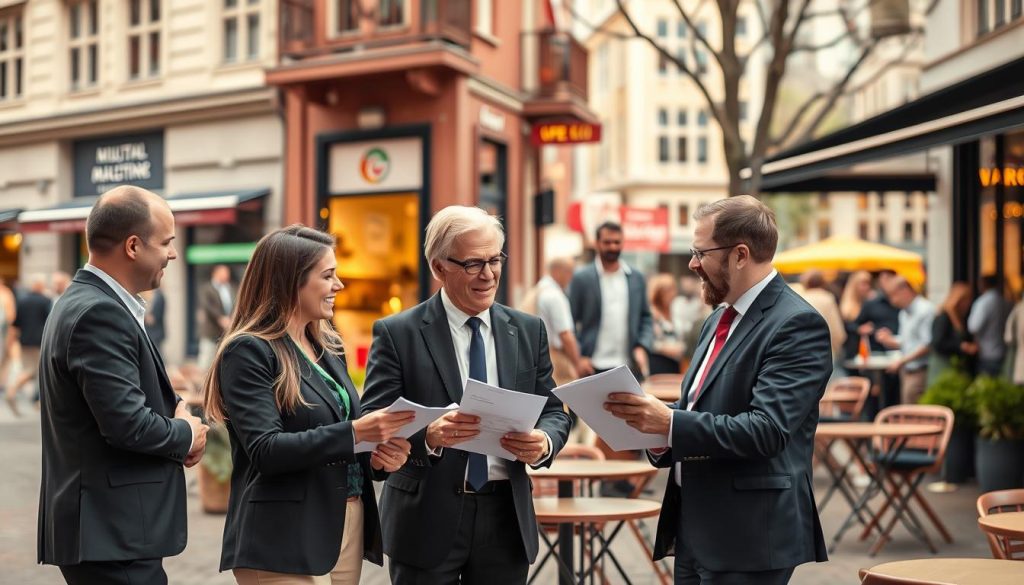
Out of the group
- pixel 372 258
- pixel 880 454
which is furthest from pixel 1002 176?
pixel 372 258

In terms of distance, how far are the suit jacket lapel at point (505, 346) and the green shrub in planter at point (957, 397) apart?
25.9 ft

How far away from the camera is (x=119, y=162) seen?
2109 centimetres

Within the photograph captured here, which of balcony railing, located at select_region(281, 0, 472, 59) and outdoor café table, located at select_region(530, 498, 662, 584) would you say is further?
balcony railing, located at select_region(281, 0, 472, 59)

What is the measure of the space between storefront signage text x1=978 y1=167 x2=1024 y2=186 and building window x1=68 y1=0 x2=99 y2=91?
15.9 meters

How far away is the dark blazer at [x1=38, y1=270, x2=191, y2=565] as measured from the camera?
3318 millimetres

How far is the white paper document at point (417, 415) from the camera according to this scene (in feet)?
10.7

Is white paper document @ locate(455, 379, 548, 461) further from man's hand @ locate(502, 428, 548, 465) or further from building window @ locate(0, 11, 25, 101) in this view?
building window @ locate(0, 11, 25, 101)

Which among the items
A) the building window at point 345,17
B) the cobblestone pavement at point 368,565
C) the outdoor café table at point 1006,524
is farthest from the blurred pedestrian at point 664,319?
the outdoor café table at point 1006,524

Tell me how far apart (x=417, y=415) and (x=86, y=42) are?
2049cm

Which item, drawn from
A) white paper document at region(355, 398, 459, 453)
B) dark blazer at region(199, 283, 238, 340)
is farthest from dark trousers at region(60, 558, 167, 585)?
dark blazer at region(199, 283, 238, 340)

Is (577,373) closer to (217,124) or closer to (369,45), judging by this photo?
(369,45)

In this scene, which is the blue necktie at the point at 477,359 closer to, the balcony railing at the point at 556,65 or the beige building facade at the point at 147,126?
the beige building facade at the point at 147,126

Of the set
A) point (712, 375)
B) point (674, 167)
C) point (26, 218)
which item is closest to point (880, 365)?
point (712, 375)

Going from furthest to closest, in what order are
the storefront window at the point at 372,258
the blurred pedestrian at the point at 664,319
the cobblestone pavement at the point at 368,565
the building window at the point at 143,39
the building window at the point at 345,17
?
1. the building window at the point at 143,39
2. the storefront window at the point at 372,258
3. the building window at the point at 345,17
4. the blurred pedestrian at the point at 664,319
5. the cobblestone pavement at the point at 368,565
